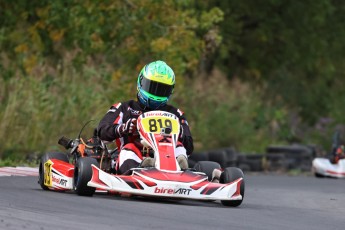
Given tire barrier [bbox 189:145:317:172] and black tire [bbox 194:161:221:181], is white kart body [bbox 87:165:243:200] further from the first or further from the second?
Answer: tire barrier [bbox 189:145:317:172]

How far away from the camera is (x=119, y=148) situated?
515 inches

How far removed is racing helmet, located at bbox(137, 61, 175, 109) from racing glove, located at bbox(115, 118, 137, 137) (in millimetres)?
523

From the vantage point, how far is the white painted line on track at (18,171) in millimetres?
14975

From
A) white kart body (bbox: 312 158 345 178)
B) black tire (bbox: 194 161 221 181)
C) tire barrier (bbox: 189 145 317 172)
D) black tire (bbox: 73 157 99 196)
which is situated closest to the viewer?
black tire (bbox: 73 157 99 196)

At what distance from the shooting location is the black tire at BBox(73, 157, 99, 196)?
12.0 metres

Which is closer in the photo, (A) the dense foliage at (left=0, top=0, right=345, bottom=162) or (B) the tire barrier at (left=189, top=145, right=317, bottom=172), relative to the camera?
(A) the dense foliage at (left=0, top=0, right=345, bottom=162)

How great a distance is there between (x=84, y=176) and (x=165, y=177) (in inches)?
33.7

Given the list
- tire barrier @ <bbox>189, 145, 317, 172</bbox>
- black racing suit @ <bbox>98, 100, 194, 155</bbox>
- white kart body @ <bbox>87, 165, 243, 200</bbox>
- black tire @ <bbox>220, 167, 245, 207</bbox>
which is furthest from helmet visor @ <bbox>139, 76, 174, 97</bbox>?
tire barrier @ <bbox>189, 145, 317, 172</bbox>

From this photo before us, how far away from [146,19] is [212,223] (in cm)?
1199

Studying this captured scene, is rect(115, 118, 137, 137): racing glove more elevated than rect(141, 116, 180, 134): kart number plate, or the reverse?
rect(141, 116, 180, 134): kart number plate

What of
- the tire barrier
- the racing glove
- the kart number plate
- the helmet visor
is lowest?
the tire barrier

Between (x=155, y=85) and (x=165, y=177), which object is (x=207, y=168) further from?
(x=165, y=177)

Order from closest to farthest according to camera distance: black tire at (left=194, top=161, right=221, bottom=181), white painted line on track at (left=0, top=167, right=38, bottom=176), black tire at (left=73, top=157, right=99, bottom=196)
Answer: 1. black tire at (left=73, top=157, right=99, bottom=196)
2. black tire at (left=194, top=161, right=221, bottom=181)
3. white painted line on track at (left=0, top=167, right=38, bottom=176)

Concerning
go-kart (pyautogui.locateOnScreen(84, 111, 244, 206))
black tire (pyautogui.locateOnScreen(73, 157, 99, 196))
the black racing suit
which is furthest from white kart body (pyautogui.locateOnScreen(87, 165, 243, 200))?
the black racing suit
